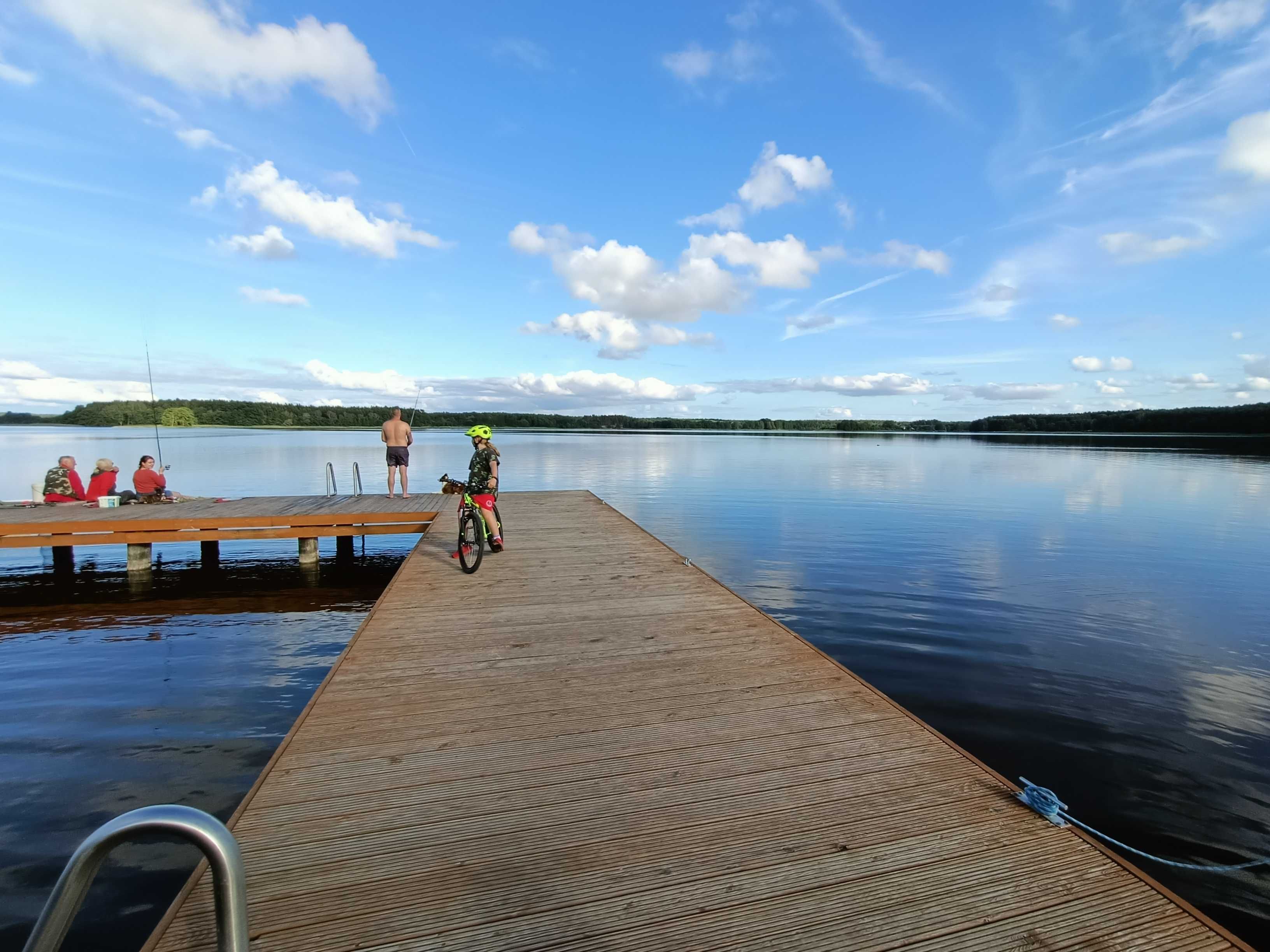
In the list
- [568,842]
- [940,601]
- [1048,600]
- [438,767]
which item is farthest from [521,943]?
[1048,600]

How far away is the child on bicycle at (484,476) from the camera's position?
9.27 metres

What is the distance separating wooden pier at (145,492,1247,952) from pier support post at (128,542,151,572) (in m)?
10.3

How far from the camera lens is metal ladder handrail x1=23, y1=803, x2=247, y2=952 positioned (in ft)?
4.73

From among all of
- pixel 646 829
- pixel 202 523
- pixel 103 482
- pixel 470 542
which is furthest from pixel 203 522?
pixel 646 829

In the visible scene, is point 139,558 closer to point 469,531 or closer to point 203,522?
point 203,522

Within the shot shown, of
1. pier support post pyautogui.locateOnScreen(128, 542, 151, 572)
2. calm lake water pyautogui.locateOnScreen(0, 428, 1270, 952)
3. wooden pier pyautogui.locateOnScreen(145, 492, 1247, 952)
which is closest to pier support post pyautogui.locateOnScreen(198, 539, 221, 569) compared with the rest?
calm lake water pyautogui.locateOnScreen(0, 428, 1270, 952)

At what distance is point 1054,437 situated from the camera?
402 ft

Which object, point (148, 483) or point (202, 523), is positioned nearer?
point (202, 523)

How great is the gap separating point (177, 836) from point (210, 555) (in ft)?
50.7

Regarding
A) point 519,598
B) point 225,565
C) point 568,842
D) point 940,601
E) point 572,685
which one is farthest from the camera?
point 225,565

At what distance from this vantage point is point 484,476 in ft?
30.4

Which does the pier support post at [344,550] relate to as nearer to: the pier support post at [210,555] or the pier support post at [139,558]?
the pier support post at [210,555]

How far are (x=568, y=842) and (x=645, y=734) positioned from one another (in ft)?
3.89

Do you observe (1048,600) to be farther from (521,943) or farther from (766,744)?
(521,943)
